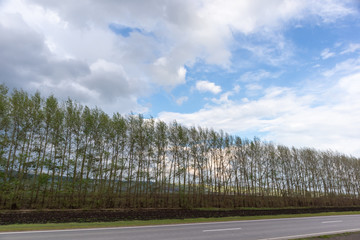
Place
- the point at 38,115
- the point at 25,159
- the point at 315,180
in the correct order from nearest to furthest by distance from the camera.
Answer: the point at 25,159 → the point at 38,115 → the point at 315,180

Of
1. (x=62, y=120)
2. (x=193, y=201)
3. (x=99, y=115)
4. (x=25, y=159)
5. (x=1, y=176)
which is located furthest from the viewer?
(x=193, y=201)

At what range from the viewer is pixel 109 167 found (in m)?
26.5

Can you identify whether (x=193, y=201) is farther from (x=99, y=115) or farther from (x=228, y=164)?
(x=99, y=115)

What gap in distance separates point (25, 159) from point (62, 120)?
5.97 meters

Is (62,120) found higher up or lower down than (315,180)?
higher up

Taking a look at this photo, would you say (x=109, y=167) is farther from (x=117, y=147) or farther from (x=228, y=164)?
(x=228, y=164)

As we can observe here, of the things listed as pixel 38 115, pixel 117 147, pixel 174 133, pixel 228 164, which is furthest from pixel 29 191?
pixel 228 164

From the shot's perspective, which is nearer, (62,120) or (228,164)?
(62,120)

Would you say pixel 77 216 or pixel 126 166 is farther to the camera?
pixel 126 166

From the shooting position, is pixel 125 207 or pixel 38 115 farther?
pixel 125 207

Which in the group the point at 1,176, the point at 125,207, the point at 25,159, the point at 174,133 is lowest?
the point at 125,207

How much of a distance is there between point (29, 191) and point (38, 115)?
894cm

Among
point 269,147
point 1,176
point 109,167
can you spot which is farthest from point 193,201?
point 1,176

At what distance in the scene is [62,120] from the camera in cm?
2509
